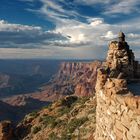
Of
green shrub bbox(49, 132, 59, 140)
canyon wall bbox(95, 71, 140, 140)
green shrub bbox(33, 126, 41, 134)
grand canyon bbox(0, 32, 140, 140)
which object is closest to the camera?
canyon wall bbox(95, 71, 140, 140)

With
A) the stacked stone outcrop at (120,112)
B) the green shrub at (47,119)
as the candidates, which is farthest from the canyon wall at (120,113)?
the green shrub at (47,119)

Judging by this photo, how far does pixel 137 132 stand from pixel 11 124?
5013 centimetres

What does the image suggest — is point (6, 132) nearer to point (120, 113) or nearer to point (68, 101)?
point (68, 101)

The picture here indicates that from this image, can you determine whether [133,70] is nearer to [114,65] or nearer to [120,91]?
[114,65]

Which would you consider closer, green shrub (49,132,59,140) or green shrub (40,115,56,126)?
green shrub (49,132,59,140)

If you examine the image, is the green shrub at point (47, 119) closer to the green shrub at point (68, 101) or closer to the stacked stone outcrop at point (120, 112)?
the green shrub at point (68, 101)

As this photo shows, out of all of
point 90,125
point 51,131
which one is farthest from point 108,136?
point 51,131

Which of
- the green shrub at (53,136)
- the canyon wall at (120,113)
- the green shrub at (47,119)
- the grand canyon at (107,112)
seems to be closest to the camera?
the canyon wall at (120,113)

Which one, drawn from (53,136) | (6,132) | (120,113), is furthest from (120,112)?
(6,132)

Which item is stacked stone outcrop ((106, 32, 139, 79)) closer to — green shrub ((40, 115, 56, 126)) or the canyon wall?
the canyon wall

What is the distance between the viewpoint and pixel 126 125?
30.1 feet

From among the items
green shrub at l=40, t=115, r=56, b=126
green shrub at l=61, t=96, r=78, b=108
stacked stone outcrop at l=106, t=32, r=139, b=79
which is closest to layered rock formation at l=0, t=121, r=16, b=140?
green shrub at l=40, t=115, r=56, b=126

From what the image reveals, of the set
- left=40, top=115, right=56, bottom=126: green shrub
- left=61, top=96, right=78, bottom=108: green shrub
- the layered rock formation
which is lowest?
the layered rock formation

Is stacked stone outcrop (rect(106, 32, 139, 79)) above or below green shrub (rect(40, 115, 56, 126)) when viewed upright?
above
